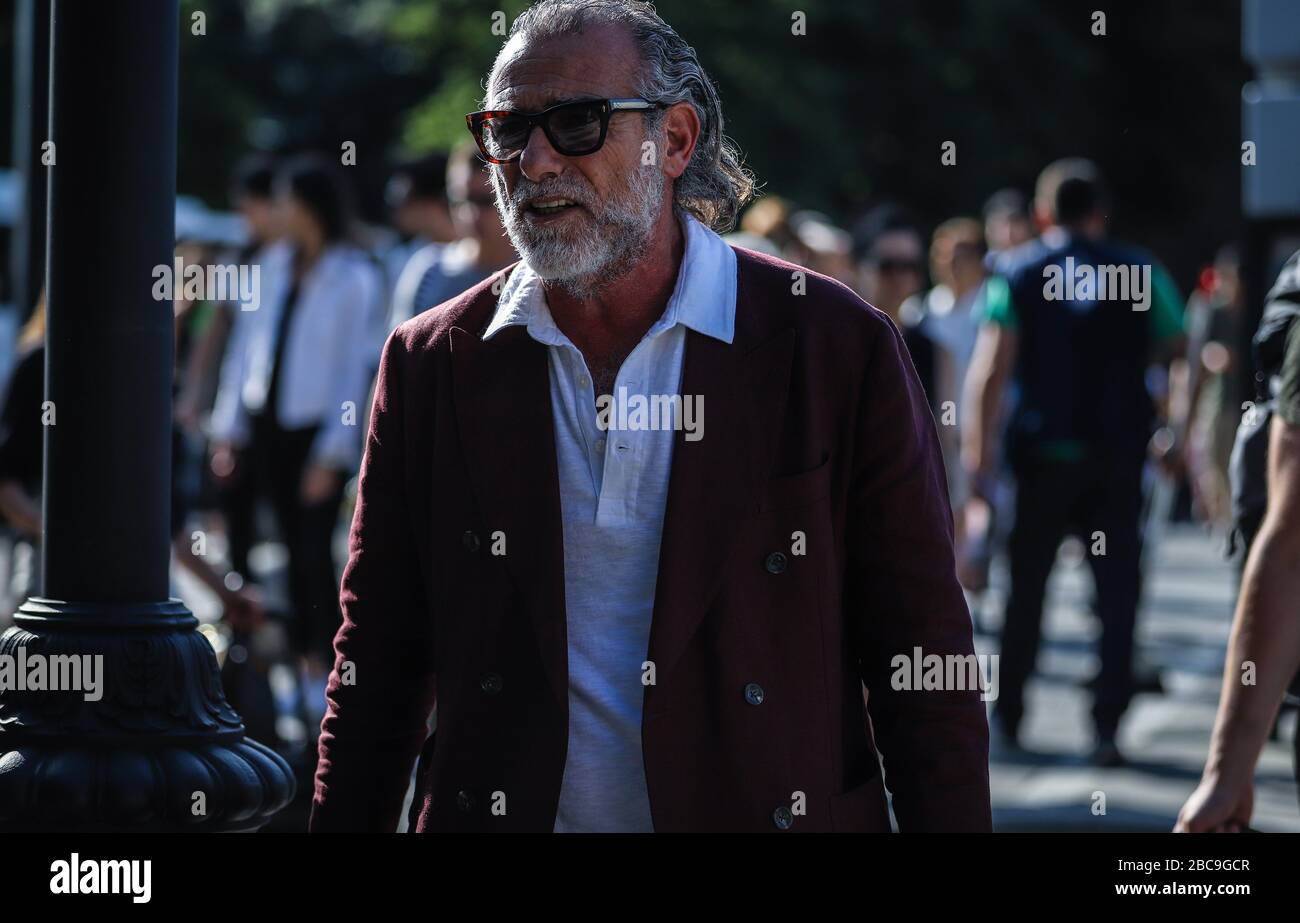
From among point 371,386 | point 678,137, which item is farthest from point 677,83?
point 371,386

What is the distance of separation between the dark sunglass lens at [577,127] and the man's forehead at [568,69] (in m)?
0.02

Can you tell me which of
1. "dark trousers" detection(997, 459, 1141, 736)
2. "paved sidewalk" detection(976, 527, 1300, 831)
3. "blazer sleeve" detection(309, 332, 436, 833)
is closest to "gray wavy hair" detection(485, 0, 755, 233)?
"blazer sleeve" detection(309, 332, 436, 833)

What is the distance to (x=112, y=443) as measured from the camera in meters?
3.38

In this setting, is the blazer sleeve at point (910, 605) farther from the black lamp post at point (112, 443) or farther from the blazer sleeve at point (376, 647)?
the black lamp post at point (112, 443)

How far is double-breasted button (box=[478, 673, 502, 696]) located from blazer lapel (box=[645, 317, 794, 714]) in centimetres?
22

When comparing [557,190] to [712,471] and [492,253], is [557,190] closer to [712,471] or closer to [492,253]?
[712,471]

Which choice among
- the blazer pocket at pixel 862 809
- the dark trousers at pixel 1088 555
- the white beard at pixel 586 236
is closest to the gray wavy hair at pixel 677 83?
the white beard at pixel 586 236

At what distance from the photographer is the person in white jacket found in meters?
8.41

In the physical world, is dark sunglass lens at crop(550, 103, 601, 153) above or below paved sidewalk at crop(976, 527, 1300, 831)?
above

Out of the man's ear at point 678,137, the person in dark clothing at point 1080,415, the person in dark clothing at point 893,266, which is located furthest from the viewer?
the person in dark clothing at point 893,266

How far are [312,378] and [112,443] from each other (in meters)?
5.15

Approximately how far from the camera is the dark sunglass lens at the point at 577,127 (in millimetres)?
3133

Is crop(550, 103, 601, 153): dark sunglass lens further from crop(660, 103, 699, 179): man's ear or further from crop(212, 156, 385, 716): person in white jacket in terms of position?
crop(212, 156, 385, 716): person in white jacket
